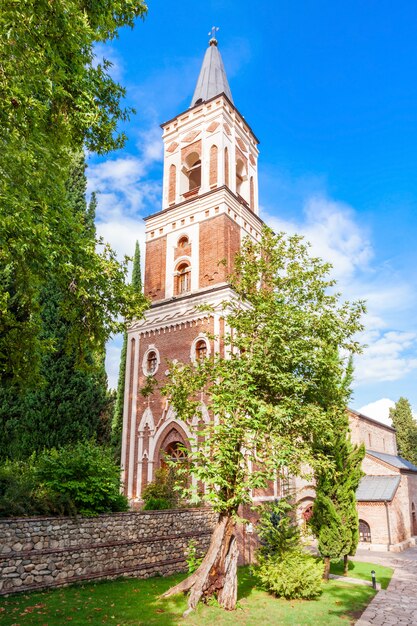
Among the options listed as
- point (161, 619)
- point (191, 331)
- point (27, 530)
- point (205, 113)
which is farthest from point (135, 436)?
point (205, 113)

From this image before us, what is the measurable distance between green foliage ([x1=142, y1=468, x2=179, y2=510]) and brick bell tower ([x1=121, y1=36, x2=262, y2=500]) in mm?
1950

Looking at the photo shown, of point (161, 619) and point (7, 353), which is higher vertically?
point (7, 353)

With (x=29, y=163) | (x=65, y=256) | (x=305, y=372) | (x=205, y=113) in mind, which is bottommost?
(x=305, y=372)

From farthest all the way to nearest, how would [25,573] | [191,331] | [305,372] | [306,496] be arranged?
1. [306,496]
2. [191,331]
3. [305,372]
4. [25,573]

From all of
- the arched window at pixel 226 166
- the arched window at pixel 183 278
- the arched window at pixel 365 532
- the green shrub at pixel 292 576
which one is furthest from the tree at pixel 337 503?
the arched window at pixel 226 166

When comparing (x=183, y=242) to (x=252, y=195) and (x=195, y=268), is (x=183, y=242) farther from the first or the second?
(x=252, y=195)

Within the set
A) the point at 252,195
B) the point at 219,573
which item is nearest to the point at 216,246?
the point at 252,195

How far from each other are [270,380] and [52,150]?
743 centimetres

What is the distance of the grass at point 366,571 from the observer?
650 inches

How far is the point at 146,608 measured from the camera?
9984 mm

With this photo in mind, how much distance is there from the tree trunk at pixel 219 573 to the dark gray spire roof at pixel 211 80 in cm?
2185

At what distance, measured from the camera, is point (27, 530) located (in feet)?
35.4

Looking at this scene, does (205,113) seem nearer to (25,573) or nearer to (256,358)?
(256,358)

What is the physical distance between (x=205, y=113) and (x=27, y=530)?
21506 millimetres
